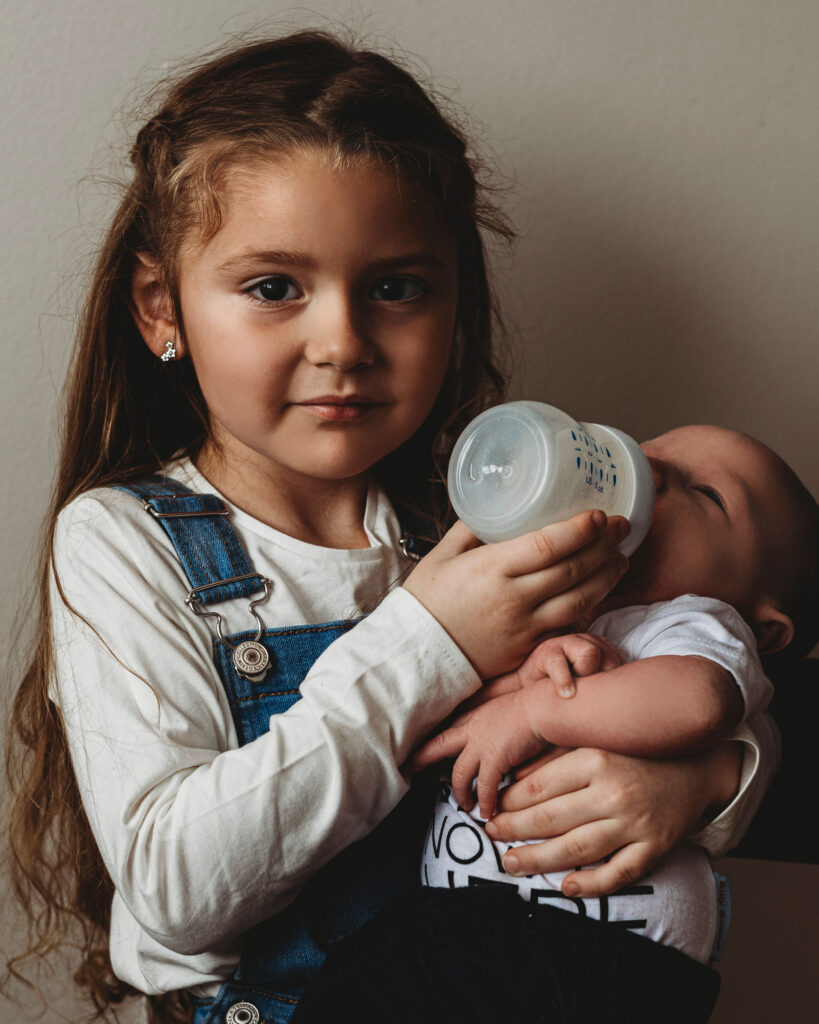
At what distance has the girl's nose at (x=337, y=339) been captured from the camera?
2.85 feet

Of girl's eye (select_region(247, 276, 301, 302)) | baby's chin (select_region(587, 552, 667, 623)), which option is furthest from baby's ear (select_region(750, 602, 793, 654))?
girl's eye (select_region(247, 276, 301, 302))

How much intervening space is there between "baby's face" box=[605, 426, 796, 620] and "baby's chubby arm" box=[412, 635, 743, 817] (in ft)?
0.60

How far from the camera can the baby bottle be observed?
792mm

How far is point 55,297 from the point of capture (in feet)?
3.71

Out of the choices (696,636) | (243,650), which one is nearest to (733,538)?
(696,636)

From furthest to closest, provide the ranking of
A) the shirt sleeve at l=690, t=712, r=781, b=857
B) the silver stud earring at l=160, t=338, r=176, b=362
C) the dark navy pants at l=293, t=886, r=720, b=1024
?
the silver stud earring at l=160, t=338, r=176, b=362 → the shirt sleeve at l=690, t=712, r=781, b=857 → the dark navy pants at l=293, t=886, r=720, b=1024

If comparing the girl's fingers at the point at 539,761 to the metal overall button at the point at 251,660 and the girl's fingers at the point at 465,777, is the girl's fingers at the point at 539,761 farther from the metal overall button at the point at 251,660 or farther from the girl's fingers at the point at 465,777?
the metal overall button at the point at 251,660

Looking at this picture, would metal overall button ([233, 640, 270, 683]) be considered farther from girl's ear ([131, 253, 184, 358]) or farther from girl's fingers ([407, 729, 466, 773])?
girl's ear ([131, 253, 184, 358])

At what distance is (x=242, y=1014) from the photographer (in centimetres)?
88

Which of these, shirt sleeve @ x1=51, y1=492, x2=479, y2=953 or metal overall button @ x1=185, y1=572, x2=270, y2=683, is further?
metal overall button @ x1=185, y1=572, x2=270, y2=683

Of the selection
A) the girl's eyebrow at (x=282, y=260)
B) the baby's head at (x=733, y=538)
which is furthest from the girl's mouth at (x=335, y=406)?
the baby's head at (x=733, y=538)

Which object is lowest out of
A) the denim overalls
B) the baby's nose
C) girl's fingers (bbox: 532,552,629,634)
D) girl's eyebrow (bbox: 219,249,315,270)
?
the denim overalls

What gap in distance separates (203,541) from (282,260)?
0.27m

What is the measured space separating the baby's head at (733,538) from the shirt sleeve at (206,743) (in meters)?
0.26
